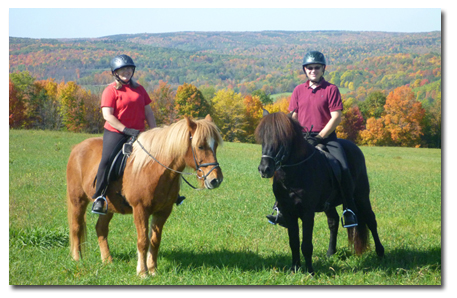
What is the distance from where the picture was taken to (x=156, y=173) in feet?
16.6

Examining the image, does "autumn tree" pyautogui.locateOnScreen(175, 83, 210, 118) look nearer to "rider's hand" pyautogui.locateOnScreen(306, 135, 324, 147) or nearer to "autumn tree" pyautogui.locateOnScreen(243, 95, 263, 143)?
"autumn tree" pyautogui.locateOnScreen(243, 95, 263, 143)

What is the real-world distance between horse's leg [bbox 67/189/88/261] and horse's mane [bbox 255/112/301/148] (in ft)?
10.3

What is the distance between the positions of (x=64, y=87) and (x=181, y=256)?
85.1ft

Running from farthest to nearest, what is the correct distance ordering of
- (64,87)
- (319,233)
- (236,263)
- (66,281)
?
(64,87)
(319,233)
(236,263)
(66,281)

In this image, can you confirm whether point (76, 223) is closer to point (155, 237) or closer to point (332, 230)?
point (155, 237)

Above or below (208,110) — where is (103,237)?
below

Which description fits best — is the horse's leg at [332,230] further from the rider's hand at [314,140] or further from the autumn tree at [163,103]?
the autumn tree at [163,103]

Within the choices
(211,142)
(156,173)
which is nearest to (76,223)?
(156,173)

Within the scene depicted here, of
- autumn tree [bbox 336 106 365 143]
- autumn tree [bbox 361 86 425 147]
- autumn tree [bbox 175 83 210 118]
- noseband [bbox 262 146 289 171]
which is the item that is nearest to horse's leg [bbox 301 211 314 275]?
noseband [bbox 262 146 289 171]

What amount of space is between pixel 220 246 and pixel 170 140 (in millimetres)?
2511

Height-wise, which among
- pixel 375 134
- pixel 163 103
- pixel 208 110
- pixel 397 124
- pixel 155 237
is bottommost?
pixel 155 237

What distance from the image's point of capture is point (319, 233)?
7.79 m
